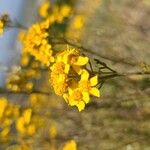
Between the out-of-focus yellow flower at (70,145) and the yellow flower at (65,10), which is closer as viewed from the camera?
the out-of-focus yellow flower at (70,145)

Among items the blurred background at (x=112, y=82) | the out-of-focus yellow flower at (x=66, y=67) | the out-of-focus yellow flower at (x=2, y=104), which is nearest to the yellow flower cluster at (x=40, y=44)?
the blurred background at (x=112, y=82)

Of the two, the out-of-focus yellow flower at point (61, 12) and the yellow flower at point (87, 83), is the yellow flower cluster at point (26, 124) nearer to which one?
the out-of-focus yellow flower at point (61, 12)

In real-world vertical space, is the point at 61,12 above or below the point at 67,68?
above

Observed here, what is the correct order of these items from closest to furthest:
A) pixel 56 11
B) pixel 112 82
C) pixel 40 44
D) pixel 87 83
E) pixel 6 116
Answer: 1. pixel 87 83
2. pixel 40 44
3. pixel 112 82
4. pixel 6 116
5. pixel 56 11

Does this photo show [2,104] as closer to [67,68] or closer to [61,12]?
[61,12]

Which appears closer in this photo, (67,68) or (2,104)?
(67,68)

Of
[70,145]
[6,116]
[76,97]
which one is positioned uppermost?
[76,97]

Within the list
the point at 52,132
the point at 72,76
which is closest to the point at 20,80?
the point at 52,132

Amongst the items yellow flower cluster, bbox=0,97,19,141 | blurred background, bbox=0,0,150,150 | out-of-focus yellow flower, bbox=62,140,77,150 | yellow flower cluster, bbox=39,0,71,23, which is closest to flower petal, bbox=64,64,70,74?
blurred background, bbox=0,0,150,150

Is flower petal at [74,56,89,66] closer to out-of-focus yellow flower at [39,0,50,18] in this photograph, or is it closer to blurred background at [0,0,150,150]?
blurred background at [0,0,150,150]
